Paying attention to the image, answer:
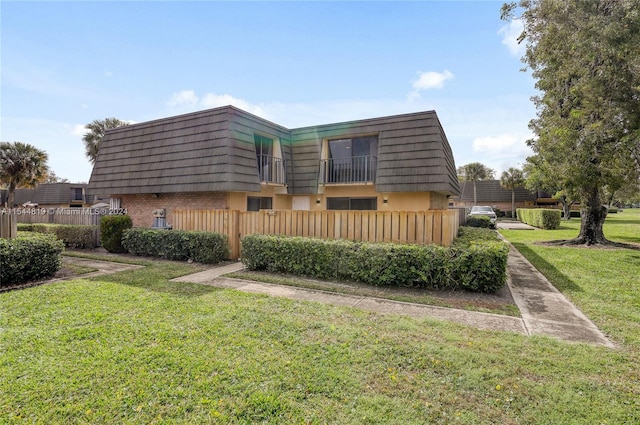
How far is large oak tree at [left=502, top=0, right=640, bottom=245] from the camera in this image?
8227mm

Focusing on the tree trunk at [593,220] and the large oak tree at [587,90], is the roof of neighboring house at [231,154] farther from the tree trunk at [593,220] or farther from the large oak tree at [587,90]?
the tree trunk at [593,220]

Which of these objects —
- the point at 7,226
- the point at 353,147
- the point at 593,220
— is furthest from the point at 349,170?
the point at 593,220

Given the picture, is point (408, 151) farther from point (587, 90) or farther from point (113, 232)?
point (113, 232)

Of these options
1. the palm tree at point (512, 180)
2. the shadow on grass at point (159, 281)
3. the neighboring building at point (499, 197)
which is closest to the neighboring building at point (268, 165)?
the shadow on grass at point (159, 281)

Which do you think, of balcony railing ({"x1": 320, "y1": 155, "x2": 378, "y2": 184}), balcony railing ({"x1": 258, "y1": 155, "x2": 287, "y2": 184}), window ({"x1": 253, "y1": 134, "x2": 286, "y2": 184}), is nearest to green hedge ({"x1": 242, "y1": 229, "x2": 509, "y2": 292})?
balcony railing ({"x1": 258, "y1": 155, "x2": 287, "y2": 184})

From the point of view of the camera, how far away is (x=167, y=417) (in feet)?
8.47

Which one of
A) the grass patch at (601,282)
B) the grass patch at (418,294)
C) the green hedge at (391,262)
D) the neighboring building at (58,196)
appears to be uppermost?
the neighboring building at (58,196)

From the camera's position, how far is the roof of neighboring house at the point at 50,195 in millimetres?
38844

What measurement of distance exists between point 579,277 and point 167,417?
1032 centimetres

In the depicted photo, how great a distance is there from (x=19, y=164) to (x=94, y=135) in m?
6.36

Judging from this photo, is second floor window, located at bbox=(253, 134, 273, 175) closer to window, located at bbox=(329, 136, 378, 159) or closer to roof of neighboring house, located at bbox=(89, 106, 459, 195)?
roof of neighboring house, located at bbox=(89, 106, 459, 195)

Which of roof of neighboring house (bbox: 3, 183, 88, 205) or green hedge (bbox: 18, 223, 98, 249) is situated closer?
green hedge (bbox: 18, 223, 98, 249)

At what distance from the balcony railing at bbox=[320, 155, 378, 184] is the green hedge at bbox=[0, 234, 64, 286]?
33.1 ft

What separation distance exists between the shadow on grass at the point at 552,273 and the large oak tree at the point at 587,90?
185 inches
